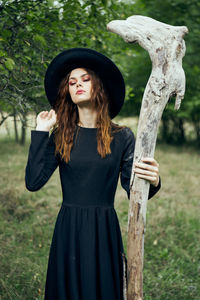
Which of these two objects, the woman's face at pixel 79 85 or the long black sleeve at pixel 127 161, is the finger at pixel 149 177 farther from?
the woman's face at pixel 79 85

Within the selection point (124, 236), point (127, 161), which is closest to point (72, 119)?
point (127, 161)

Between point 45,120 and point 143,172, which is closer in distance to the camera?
point 143,172

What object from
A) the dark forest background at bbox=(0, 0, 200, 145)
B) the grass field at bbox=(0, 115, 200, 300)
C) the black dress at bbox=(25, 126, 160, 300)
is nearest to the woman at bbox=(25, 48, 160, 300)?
the black dress at bbox=(25, 126, 160, 300)

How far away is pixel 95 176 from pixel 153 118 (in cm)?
55

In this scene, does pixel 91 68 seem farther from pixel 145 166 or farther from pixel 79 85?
pixel 145 166

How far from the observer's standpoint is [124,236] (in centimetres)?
466

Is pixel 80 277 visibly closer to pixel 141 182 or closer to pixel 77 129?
pixel 141 182

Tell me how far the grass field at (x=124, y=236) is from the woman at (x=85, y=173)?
1324 mm

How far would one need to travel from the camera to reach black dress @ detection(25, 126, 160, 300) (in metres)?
2.00

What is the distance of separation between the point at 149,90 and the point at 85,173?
68 centimetres

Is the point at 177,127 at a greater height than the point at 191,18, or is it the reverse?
the point at 191,18

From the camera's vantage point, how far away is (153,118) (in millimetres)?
1838

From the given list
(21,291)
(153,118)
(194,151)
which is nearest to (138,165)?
(153,118)

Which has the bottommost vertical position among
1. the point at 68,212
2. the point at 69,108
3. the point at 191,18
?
the point at 68,212
